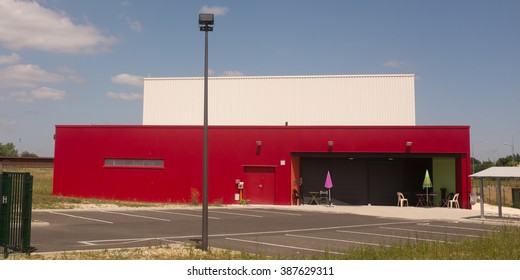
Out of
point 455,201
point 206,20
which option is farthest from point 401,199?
point 206,20

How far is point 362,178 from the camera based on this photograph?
32.1 metres

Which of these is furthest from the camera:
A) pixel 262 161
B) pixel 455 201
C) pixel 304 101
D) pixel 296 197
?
pixel 304 101

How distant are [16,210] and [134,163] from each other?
67.6 feet

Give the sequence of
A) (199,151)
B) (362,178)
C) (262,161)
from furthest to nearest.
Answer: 1. (362,178)
2. (199,151)
3. (262,161)

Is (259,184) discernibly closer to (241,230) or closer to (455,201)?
(455,201)

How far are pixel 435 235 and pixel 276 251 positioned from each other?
21.8 feet

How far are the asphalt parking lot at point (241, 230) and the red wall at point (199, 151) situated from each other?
5.45 meters

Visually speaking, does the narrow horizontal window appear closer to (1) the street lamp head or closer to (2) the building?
(2) the building

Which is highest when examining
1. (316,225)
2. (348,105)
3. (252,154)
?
(348,105)

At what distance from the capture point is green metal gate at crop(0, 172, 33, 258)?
11.2 m

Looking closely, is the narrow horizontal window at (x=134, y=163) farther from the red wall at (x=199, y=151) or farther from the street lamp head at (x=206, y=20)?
the street lamp head at (x=206, y=20)

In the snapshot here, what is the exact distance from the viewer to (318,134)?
3067 cm

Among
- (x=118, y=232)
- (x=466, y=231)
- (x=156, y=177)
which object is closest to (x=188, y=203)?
(x=156, y=177)
